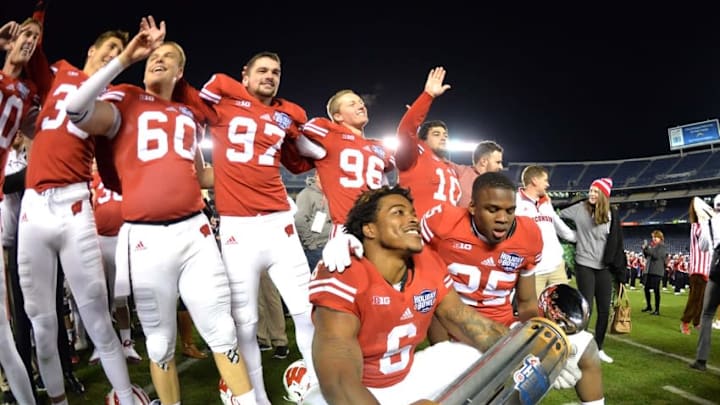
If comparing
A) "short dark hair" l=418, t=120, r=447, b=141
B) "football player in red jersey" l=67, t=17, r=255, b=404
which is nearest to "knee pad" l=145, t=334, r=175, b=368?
"football player in red jersey" l=67, t=17, r=255, b=404

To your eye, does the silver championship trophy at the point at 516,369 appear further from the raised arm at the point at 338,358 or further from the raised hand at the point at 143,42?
the raised hand at the point at 143,42

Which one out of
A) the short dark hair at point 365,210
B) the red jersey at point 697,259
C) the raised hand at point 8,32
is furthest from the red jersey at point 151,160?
the red jersey at point 697,259

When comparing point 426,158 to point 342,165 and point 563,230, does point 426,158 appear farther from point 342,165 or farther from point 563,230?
point 563,230

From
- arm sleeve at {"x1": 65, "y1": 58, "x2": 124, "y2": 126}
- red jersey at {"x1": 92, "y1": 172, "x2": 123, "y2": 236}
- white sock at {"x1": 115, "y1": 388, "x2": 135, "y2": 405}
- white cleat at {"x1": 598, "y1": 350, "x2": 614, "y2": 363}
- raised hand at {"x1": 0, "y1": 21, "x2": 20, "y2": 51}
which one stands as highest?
raised hand at {"x1": 0, "y1": 21, "x2": 20, "y2": 51}

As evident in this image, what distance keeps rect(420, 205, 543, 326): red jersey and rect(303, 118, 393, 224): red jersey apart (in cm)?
78

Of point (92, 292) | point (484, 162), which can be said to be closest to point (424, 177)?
point (484, 162)

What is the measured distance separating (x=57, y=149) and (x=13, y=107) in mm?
391

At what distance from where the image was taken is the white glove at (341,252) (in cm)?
222

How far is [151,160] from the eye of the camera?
9.19 feet

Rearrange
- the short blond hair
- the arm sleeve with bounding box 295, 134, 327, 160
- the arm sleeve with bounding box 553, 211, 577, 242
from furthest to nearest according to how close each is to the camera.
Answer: the arm sleeve with bounding box 553, 211, 577, 242 < the short blond hair < the arm sleeve with bounding box 295, 134, 327, 160

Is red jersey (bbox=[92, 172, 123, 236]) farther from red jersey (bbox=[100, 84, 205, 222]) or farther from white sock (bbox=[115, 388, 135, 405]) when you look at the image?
white sock (bbox=[115, 388, 135, 405])

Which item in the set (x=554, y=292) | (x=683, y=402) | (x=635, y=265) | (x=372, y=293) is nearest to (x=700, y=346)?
(x=683, y=402)

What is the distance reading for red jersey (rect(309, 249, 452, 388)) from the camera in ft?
7.24

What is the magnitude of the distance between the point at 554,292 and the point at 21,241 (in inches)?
127
